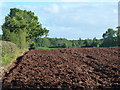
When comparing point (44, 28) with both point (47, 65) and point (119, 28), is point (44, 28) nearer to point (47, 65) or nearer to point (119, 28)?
point (119, 28)

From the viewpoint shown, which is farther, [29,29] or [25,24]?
[29,29]

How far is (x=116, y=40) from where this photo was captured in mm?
26953

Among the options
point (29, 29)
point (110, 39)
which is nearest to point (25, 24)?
point (29, 29)

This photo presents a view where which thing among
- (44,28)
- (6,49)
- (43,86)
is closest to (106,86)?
A: (43,86)

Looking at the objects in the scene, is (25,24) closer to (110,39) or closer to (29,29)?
(29,29)

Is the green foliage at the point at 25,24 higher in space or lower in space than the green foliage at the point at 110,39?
higher

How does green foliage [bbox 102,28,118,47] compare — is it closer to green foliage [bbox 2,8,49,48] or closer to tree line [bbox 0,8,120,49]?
tree line [bbox 0,8,120,49]

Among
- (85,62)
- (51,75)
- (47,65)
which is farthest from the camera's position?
(85,62)

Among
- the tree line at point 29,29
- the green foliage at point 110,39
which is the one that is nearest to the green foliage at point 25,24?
the tree line at point 29,29

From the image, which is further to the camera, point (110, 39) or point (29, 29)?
point (29, 29)

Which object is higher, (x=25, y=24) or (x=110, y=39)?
(x=25, y=24)

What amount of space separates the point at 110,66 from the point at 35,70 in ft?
9.19

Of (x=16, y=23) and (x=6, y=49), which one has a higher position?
(x=16, y=23)

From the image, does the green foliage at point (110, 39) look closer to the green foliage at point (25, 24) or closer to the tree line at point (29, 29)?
the tree line at point (29, 29)
